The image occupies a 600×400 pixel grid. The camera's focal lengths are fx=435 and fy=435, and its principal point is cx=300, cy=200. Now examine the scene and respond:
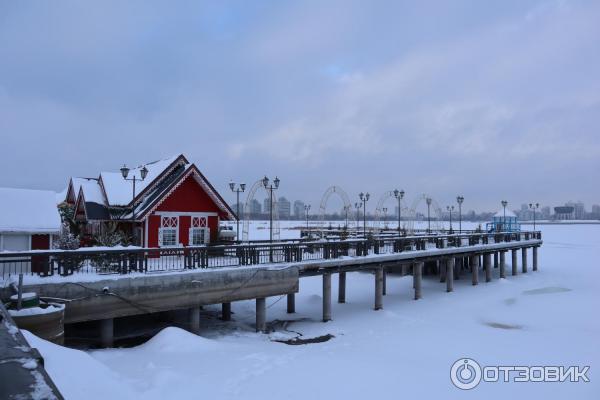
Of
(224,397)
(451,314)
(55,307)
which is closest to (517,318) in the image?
(451,314)

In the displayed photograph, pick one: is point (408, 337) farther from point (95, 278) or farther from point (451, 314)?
point (95, 278)

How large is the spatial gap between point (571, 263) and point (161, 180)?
4261 centimetres

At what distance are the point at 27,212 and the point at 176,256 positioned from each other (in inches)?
257

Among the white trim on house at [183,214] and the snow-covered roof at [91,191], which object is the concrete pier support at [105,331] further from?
the snow-covered roof at [91,191]

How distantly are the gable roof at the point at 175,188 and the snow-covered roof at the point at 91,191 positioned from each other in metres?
3.21

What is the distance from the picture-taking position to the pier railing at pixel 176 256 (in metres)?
13.4

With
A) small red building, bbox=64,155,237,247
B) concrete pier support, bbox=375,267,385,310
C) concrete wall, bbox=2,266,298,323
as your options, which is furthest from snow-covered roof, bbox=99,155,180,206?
concrete pier support, bbox=375,267,385,310

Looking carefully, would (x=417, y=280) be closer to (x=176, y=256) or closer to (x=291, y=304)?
(x=291, y=304)

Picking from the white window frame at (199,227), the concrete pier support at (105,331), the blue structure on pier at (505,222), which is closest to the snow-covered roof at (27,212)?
the concrete pier support at (105,331)

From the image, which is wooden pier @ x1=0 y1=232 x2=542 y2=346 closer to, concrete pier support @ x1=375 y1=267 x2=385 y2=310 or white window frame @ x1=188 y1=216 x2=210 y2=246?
concrete pier support @ x1=375 y1=267 x2=385 y2=310

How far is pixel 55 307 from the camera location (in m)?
11.8

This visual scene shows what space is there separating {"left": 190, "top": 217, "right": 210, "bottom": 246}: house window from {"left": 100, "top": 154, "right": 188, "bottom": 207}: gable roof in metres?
3.26

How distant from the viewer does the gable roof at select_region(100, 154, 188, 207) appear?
24859mm

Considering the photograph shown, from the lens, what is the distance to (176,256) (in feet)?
64.4
